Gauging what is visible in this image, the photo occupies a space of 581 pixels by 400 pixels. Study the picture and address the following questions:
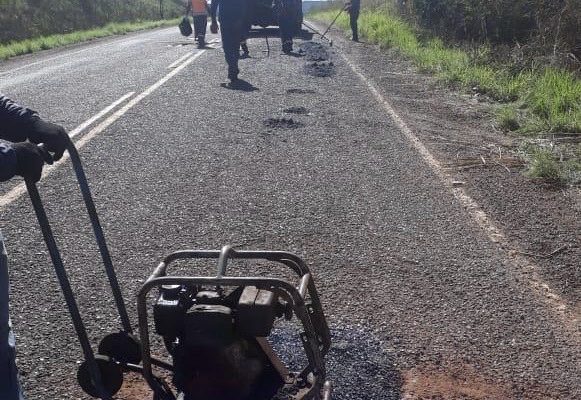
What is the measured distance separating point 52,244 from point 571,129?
633 cm

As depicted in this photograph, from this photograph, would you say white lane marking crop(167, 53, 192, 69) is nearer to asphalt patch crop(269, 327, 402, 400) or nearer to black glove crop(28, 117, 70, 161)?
asphalt patch crop(269, 327, 402, 400)

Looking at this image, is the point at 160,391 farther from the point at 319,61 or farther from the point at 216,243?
the point at 319,61

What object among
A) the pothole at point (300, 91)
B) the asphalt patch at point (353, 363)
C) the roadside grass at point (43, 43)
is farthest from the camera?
the roadside grass at point (43, 43)

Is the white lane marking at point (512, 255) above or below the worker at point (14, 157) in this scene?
below

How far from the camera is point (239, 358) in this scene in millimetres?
2324

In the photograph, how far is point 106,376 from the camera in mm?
2590

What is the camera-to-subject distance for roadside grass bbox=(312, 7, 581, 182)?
7398mm

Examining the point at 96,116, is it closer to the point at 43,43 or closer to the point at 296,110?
the point at 296,110

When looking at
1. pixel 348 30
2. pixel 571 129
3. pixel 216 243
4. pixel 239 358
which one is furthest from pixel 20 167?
pixel 348 30

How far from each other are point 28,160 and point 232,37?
938 centimetres

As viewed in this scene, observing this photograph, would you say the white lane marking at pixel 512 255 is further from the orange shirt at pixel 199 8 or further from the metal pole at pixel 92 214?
the orange shirt at pixel 199 8

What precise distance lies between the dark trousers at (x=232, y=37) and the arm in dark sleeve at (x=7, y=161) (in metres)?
9.28

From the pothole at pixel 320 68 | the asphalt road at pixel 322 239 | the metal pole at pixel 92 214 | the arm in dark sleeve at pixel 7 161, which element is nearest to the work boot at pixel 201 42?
the pothole at pixel 320 68

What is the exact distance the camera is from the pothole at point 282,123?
7.88 meters
